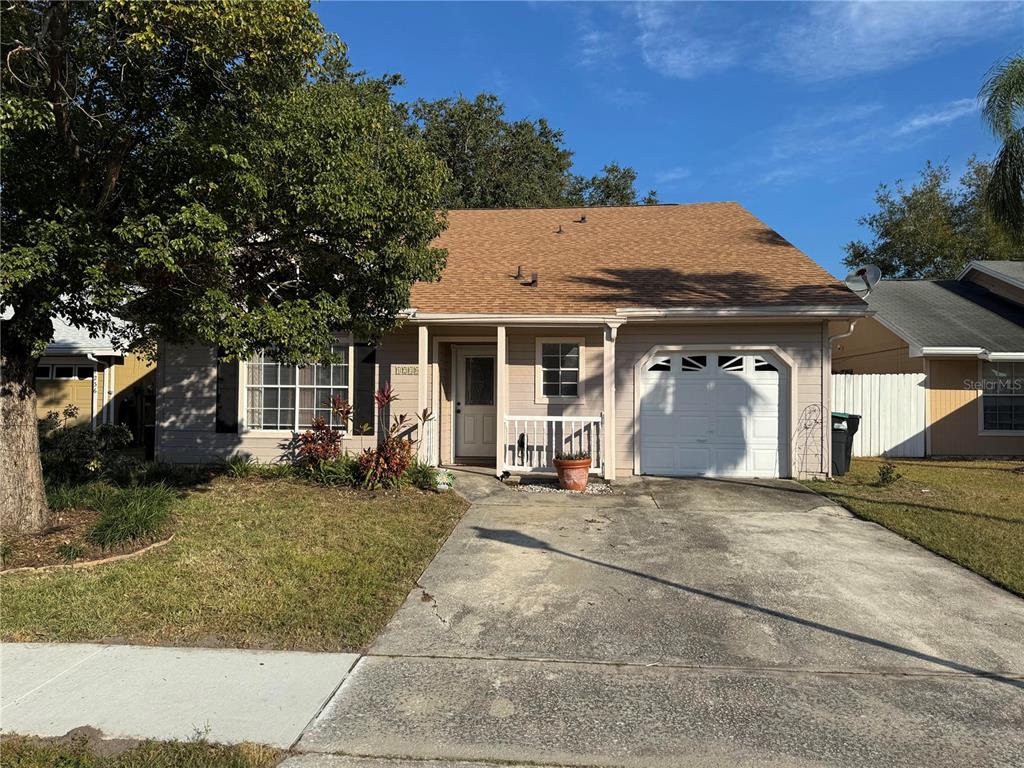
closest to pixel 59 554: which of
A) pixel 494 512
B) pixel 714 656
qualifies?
pixel 494 512

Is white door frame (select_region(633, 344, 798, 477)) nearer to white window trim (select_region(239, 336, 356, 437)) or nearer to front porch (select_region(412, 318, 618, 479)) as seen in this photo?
front porch (select_region(412, 318, 618, 479))

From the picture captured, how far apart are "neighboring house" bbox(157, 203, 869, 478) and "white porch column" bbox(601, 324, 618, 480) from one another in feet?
0.12

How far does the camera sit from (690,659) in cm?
402

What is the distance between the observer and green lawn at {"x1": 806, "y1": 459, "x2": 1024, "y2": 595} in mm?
6145

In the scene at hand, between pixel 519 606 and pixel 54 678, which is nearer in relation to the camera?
pixel 54 678

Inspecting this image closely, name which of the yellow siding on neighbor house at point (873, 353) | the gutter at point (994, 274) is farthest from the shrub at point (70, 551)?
the gutter at point (994, 274)

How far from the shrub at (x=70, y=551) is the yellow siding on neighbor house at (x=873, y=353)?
15.8 metres

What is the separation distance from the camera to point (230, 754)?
2975 millimetres

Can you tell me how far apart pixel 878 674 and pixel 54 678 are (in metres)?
4.94

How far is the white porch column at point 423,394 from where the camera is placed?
32.6 feet

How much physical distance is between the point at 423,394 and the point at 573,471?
2.67 meters

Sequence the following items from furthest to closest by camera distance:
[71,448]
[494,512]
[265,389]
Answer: [265,389]
[71,448]
[494,512]

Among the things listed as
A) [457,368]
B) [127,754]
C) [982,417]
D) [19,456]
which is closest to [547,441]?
[457,368]

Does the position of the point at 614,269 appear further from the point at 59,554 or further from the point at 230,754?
the point at 230,754
